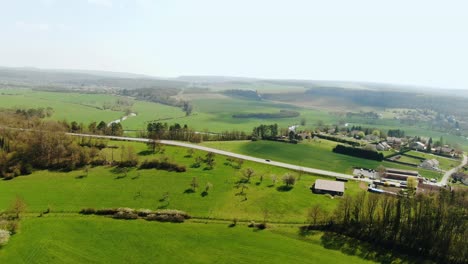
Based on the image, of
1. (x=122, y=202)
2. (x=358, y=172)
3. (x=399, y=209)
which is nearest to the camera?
(x=399, y=209)

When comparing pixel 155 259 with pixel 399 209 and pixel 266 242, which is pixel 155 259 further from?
pixel 399 209

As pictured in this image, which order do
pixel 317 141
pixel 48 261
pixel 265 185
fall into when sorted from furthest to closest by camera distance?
1. pixel 317 141
2. pixel 265 185
3. pixel 48 261

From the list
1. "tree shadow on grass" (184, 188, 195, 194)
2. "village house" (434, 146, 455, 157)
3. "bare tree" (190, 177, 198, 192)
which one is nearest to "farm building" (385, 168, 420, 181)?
"village house" (434, 146, 455, 157)

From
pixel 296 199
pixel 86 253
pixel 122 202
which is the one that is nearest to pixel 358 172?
pixel 296 199

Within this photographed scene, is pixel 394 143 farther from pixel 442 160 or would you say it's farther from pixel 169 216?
pixel 169 216

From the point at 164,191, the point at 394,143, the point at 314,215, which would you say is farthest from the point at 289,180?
the point at 394,143

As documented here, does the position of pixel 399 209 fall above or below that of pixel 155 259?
above
